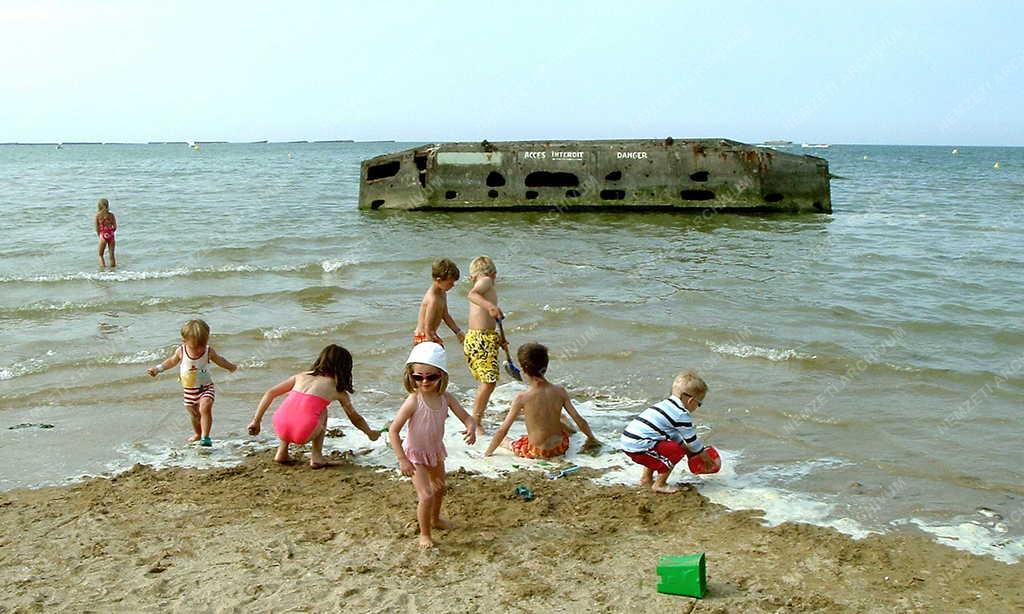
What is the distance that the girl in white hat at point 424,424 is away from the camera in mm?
4676

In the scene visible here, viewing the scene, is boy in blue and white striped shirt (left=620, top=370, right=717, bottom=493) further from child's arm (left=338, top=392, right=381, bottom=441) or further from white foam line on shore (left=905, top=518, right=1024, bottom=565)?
child's arm (left=338, top=392, right=381, bottom=441)

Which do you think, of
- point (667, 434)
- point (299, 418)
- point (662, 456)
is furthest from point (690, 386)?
point (299, 418)

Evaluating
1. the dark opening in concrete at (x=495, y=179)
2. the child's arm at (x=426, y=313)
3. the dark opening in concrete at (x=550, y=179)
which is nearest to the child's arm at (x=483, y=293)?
the child's arm at (x=426, y=313)

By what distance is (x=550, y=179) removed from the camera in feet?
79.5

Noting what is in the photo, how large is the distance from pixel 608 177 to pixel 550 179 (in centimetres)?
161

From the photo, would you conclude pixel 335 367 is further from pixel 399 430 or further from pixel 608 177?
pixel 608 177

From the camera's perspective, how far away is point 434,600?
4.14 metres

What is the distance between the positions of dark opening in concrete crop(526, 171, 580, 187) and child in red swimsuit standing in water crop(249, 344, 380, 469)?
18.5m

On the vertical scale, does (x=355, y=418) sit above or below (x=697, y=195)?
below

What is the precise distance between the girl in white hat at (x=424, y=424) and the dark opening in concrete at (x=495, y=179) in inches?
779

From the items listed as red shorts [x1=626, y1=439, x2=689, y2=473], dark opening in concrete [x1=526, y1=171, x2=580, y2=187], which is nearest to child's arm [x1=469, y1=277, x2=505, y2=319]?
red shorts [x1=626, y1=439, x2=689, y2=473]

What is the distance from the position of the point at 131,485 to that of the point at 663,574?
135 inches

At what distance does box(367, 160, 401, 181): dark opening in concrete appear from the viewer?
1000 inches

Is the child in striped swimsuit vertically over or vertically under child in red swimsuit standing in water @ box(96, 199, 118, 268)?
under
